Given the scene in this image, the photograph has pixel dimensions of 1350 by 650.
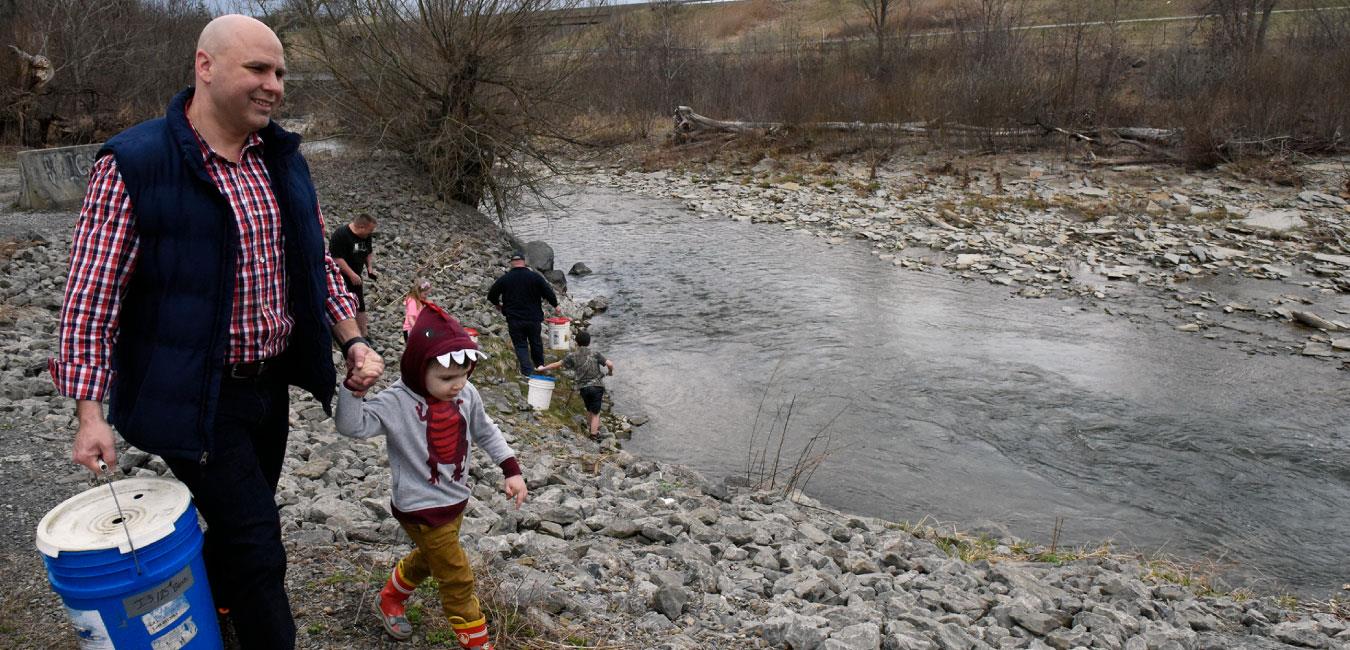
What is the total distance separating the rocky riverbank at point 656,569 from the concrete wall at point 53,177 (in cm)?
595

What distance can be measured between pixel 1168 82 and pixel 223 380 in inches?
1045

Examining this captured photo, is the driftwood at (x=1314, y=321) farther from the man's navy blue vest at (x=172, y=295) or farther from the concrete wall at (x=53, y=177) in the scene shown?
the concrete wall at (x=53, y=177)

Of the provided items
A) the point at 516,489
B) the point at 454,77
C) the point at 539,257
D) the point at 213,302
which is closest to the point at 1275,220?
the point at 539,257

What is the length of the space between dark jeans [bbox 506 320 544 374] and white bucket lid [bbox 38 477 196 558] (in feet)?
24.1

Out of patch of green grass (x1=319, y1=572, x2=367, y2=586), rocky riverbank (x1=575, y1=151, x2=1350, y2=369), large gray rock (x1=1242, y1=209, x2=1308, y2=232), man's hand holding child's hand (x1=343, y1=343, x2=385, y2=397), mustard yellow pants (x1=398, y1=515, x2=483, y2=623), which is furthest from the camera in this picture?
large gray rock (x1=1242, y1=209, x2=1308, y2=232)

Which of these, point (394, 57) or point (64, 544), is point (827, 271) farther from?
point (64, 544)

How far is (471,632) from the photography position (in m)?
3.33

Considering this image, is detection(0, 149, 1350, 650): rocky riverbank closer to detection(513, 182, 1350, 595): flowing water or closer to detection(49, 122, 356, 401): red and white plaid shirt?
detection(513, 182, 1350, 595): flowing water

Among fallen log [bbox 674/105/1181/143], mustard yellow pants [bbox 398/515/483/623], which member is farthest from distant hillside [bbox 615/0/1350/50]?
mustard yellow pants [bbox 398/515/483/623]

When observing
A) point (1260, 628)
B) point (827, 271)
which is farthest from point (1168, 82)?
point (1260, 628)

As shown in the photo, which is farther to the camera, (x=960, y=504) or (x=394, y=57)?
(x=394, y=57)

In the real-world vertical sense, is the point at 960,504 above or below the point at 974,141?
below

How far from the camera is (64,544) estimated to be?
2.42 m

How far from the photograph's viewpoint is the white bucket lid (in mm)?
2438
